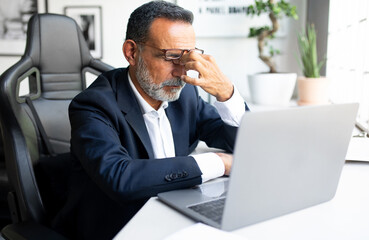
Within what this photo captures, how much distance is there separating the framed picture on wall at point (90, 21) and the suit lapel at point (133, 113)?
1935 millimetres

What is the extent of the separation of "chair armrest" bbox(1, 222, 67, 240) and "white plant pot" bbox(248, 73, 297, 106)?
5.89 feet

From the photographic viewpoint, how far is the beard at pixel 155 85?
4.12ft

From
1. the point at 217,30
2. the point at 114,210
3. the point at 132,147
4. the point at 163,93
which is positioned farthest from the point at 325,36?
the point at 114,210

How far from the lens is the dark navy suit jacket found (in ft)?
2.96

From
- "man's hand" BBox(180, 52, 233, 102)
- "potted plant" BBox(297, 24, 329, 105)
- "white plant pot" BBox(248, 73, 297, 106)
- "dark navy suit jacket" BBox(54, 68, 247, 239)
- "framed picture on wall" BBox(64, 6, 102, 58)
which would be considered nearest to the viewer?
"dark navy suit jacket" BBox(54, 68, 247, 239)

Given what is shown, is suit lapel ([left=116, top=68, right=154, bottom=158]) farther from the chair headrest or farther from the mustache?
the chair headrest

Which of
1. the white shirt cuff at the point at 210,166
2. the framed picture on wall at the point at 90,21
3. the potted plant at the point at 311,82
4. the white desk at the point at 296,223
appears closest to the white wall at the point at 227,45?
the framed picture on wall at the point at 90,21

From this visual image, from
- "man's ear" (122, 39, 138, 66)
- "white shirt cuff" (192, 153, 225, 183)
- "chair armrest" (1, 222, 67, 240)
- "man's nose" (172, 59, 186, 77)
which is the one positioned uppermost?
"man's ear" (122, 39, 138, 66)

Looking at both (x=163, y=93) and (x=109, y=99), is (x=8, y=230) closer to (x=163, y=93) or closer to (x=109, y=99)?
(x=109, y=99)

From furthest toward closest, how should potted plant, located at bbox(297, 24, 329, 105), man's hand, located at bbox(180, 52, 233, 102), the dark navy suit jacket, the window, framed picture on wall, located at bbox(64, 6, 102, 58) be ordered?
framed picture on wall, located at bbox(64, 6, 102, 58)
potted plant, located at bbox(297, 24, 329, 105)
the window
man's hand, located at bbox(180, 52, 233, 102)
the dark navy suit jacket

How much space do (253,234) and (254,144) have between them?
7.0 inches

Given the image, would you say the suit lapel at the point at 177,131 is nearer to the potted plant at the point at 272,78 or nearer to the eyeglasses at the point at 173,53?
the eyeglasses at the point at 173,53

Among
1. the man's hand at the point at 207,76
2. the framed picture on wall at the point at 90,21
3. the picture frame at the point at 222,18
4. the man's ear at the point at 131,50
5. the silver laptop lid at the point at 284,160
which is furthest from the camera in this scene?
the framed picture on wall at the point at 90,21

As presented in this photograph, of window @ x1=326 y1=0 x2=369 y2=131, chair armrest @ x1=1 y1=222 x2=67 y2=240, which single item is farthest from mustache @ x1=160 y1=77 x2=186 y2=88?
window @ x1=326 y1=0 x2=369 y2=131
